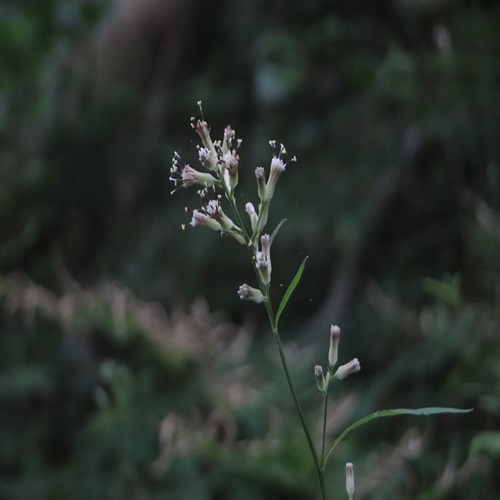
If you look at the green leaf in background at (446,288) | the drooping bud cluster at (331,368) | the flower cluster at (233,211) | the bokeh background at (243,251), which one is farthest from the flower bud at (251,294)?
the bokeh background at (243,251)

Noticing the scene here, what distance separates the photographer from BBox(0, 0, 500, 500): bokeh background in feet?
7.71

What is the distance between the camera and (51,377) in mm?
3174

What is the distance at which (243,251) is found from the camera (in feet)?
10.8

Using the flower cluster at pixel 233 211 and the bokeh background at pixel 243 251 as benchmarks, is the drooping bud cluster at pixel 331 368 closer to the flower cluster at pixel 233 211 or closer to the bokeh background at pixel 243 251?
the flower cluster at pixel 233 211

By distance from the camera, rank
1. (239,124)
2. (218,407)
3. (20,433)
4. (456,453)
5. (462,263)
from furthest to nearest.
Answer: (239,124)
(20,433)
(462,263)
(218,407)
(456,453)

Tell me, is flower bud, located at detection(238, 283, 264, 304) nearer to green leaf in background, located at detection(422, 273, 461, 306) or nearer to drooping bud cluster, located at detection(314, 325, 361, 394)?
drooping bud cluster, located at detection(314, 325, 361, 394)

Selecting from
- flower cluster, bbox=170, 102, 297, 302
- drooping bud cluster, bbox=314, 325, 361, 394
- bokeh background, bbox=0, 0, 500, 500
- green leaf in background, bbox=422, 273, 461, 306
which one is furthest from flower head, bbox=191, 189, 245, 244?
bokeh background, bbox=0, 0, 500, 500

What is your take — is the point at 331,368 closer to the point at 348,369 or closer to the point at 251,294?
the point at 348,369

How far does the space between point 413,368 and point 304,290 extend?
909 mm

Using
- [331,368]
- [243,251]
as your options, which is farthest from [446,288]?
[243,251]

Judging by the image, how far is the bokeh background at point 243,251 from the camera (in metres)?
2.35

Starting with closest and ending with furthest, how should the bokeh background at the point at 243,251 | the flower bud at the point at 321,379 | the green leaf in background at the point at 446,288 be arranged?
the flower bud at the point at 321,379 < the green leaf in background at the point at 446,288 < the bokeh background at the point at 243,251

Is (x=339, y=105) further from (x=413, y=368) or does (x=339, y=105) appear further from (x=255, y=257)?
(x=255, y=257)

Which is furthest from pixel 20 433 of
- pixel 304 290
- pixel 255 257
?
pixel 255 257
